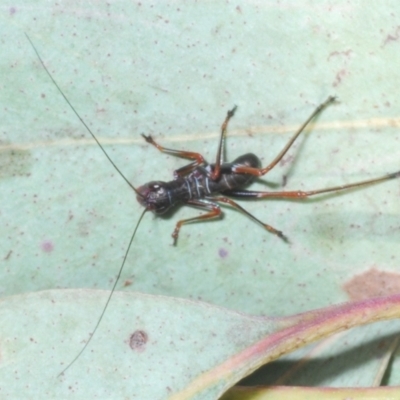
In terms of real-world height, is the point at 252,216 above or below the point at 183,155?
below

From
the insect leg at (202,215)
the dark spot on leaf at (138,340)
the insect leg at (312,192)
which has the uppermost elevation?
the insect leg at (312,192)

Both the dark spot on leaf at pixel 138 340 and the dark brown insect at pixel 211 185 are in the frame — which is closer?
the dark spot on leaf at pixel 138 340

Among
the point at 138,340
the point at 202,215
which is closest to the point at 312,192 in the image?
the point at 202,215

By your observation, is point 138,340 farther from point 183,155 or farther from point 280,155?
point 280,155

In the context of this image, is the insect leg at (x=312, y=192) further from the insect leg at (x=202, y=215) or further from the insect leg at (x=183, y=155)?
the insect leg at (x=183, y=155)

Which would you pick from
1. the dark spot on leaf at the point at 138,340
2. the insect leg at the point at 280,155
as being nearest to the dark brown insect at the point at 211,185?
the insect leg at the point at 280,155

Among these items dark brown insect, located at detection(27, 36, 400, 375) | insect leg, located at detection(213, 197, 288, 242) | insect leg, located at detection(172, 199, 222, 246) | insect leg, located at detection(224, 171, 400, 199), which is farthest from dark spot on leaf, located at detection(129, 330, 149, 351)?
insect leg, located at detection(224, 171, 400, 199)

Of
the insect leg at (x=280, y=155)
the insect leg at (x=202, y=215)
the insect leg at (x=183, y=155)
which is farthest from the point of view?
the insect leg at (x=202, y=215)

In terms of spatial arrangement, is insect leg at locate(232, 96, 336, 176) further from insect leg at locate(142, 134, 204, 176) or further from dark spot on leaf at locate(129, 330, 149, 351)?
dark spot on leaf at locate(129, 330, 149, 351)
